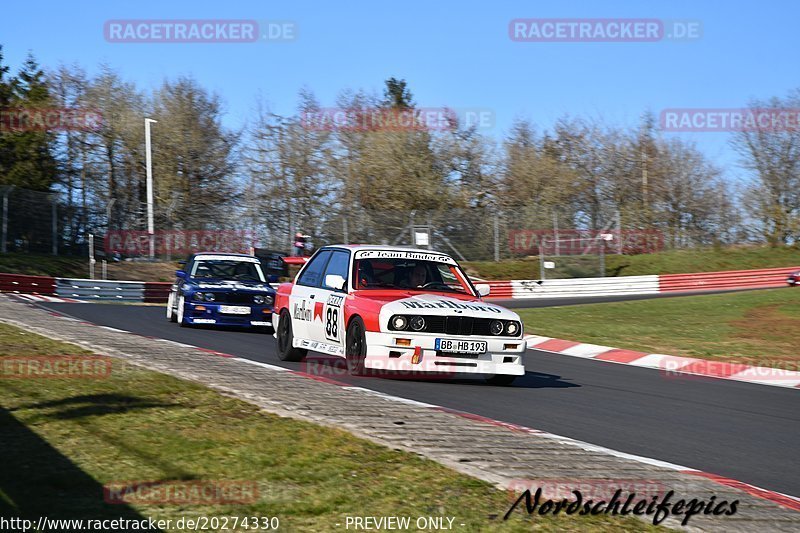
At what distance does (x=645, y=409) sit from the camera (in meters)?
9.32

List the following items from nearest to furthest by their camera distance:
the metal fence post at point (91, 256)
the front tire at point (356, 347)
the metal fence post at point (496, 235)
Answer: the front tire at point (356, 347)
the metal fence post at point (91, 256)
the metal fence post at point (496, 235)

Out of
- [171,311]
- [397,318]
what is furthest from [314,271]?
[171,311]

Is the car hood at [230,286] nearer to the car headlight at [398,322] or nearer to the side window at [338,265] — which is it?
the side window at [338,265]

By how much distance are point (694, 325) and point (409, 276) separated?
11.5 meters

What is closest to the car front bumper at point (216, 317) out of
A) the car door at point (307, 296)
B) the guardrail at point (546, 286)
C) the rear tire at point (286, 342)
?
the rear tire at point (286, 342)

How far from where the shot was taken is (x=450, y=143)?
50562 mm

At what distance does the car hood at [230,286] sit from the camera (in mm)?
17125

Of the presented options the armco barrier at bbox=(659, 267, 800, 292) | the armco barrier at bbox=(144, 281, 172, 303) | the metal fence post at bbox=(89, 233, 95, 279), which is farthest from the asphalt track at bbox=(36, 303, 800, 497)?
the armco barrier at bbox=(659, 267, 800, 292)

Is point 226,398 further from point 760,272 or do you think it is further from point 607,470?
point 760,272

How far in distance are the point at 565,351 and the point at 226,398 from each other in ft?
31.1

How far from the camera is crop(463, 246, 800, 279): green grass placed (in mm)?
36000

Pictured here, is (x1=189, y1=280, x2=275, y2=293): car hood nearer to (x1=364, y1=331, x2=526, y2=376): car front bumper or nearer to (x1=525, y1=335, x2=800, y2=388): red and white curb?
(x1=525, y1=335, x2=800, y2=388): red and white curb

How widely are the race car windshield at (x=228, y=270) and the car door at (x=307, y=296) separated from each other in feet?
18.9

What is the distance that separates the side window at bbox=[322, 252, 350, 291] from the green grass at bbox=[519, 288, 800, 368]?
22.3 feet
